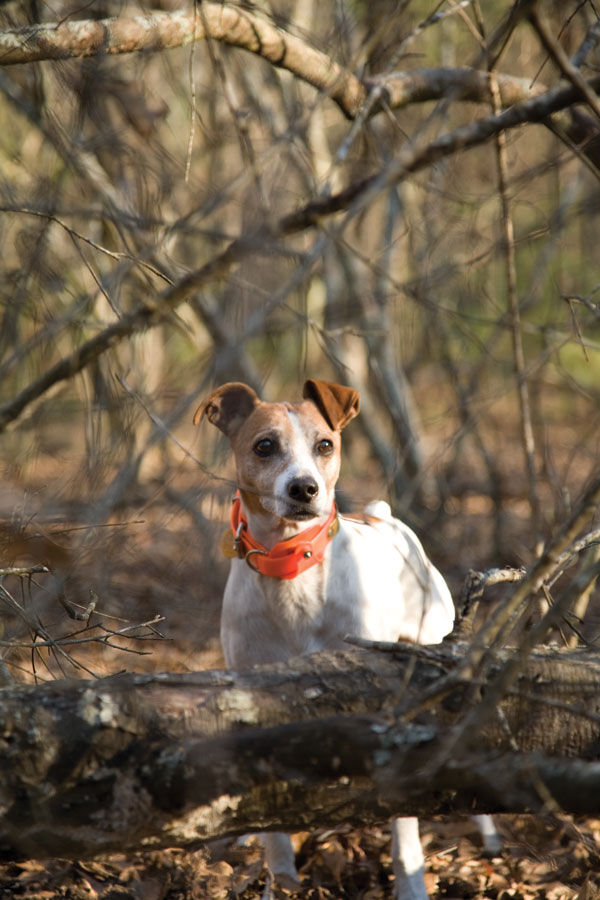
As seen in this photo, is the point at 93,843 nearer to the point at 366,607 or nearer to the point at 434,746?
the point at 434,746

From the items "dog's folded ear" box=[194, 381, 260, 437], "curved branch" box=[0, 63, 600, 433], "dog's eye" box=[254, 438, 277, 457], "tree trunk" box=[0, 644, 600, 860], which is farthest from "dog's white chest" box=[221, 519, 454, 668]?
"curved branch" box=[0, 63, 600, 433]

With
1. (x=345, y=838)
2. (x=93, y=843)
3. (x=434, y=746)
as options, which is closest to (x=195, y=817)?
(x=93, y=843)

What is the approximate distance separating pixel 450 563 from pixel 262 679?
528cm

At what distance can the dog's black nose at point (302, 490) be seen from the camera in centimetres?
366

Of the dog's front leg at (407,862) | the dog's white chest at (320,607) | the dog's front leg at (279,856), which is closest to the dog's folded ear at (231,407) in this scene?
the dog's white chest at (320,607)

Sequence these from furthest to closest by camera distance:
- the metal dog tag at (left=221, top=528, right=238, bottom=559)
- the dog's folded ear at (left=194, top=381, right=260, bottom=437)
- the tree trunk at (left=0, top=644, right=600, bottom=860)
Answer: the dog's folded ear at (left=194, top=381, right=260, bottom=437) → the metal dog tag at (left=221, top=528, right=238, bottom=559) → the tree trunk at (left=0, top=644, right=600, bottom=860)

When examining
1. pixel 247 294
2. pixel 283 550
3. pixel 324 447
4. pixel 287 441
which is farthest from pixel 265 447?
pixel 247 294

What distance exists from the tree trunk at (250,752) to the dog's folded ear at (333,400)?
1891mm

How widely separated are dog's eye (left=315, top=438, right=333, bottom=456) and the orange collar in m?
0.34

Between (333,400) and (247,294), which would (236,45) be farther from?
(333,400)

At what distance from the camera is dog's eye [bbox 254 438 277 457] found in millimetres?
3980

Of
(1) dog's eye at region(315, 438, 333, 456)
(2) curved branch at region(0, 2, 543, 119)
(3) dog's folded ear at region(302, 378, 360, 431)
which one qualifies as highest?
(2) curved branch at region(0, 2, 543, 119)

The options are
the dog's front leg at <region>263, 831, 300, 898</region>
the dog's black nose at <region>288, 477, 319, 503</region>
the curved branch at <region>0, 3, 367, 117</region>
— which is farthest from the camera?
the dog's black nose at <region>288, 477, 319, 503</region>

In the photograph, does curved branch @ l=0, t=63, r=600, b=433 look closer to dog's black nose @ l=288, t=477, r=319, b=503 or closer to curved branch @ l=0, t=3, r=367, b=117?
curved branch @ l=0, t=3, r=367, b=117
